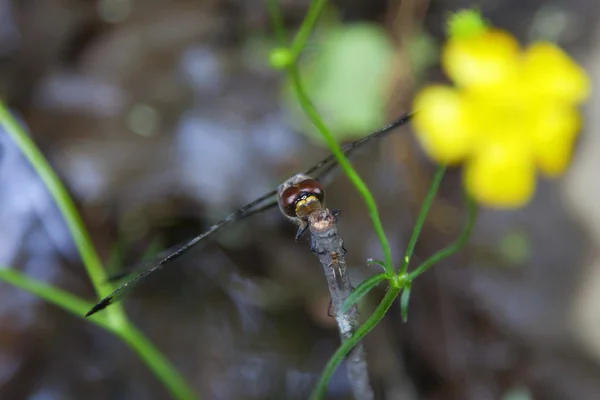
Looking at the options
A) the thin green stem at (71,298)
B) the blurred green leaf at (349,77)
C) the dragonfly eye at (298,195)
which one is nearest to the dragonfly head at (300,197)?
the dragonfly eye at (298,195)

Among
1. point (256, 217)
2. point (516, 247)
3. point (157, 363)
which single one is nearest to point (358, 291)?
point (157, 363)

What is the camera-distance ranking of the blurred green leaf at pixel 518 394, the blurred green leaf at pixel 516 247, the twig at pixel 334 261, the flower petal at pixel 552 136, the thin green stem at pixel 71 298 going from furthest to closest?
the blurred green leaf at pixel 516 247
the blurred green leaf at pixel 518 394
the thin green stem at pixel 71 298
the flower petal at pixel 552 136
the twig at pixel 334 261

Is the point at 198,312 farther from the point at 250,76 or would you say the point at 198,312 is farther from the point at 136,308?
the point at 250,76

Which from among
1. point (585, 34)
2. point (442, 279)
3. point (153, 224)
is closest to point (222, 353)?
point (153, 224)

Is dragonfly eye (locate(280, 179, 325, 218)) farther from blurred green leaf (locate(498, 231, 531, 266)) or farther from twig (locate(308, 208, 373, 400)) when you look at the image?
blurred green leaf (locate(498, 231, 531, 266))

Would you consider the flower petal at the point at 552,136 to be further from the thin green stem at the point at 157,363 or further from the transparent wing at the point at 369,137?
the thin green stem at the point at 157,363

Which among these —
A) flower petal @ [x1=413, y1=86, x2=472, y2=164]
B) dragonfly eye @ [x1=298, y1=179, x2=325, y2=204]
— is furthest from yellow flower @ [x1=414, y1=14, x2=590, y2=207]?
dragonfly eye @ [x1=298, y1=179, x2=325, y2=204]
